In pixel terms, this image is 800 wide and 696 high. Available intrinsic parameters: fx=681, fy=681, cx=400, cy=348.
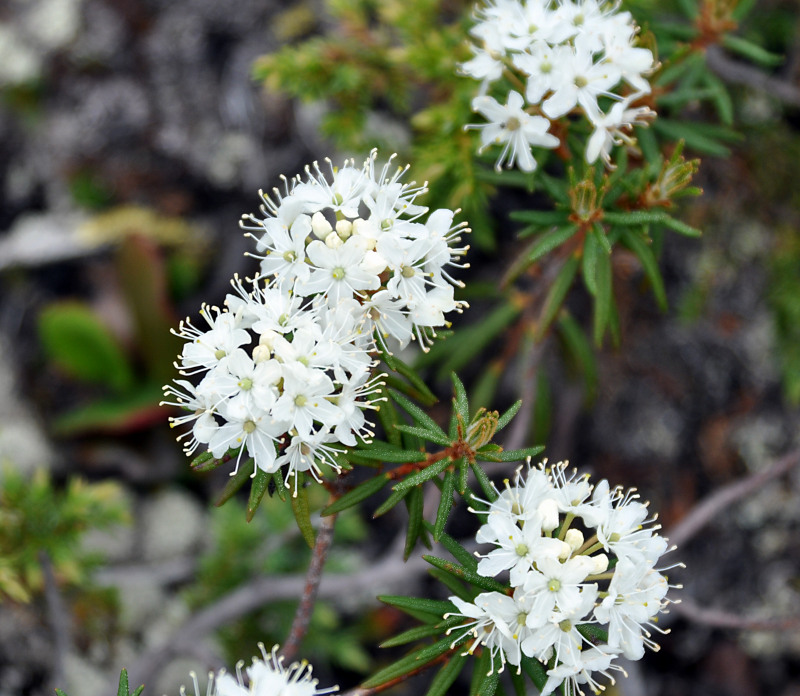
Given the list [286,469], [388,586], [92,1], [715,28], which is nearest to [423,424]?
[286,469]

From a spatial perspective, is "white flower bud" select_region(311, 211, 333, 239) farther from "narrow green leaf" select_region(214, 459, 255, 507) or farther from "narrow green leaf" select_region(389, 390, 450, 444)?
"narrow green leaf" select_region(214, 459, 255, 507)

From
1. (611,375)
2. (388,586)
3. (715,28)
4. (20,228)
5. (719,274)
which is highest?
(20,228)

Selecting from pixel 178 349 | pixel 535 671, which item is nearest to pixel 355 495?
pixel 535 671

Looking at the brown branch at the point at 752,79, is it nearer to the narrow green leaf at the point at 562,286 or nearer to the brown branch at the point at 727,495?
the narrow green leaf at the point at 562,286

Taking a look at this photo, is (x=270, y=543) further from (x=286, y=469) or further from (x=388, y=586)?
(x=286, y=469)

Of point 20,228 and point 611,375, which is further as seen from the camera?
point 20,228
